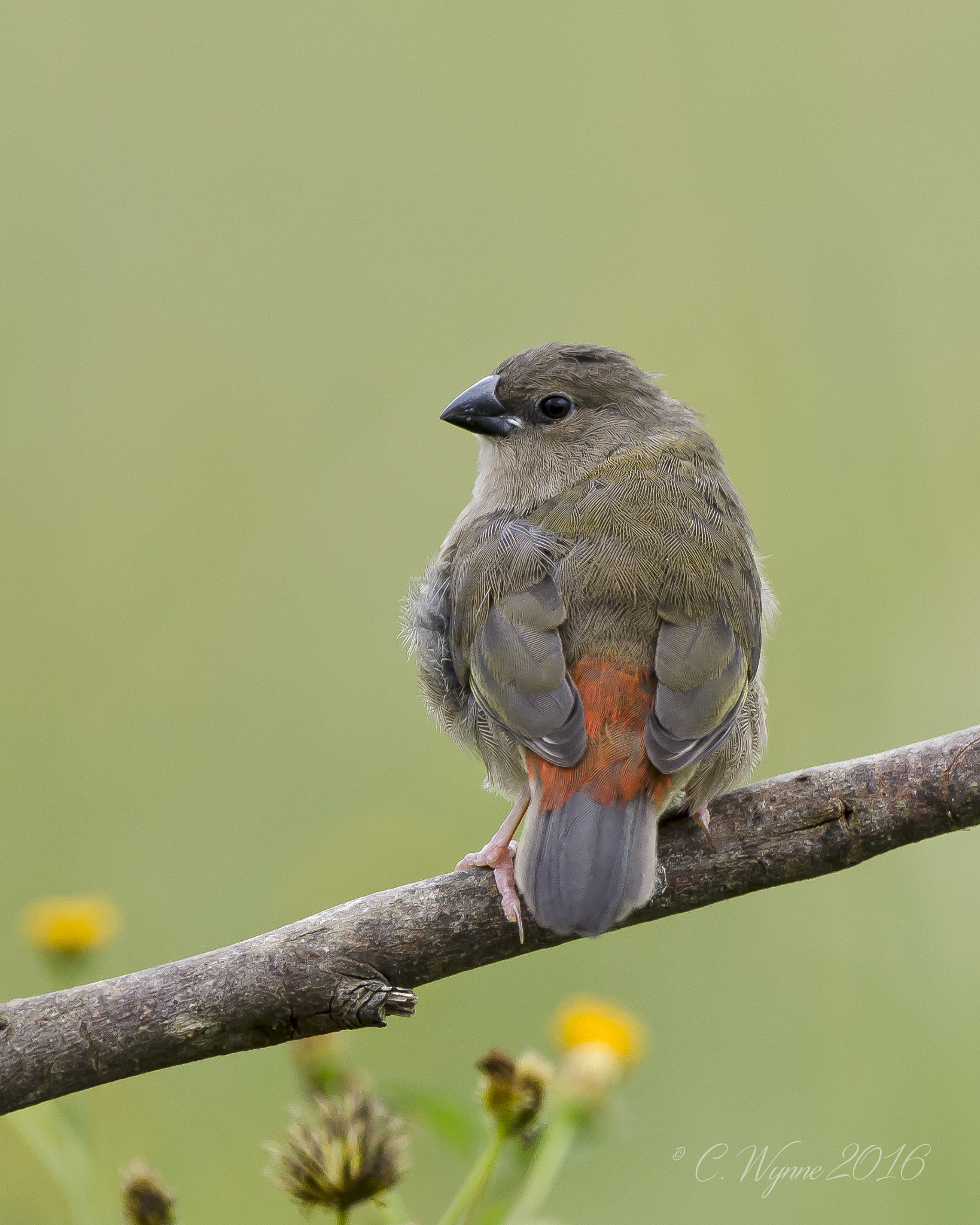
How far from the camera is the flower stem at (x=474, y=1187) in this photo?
1.80 m

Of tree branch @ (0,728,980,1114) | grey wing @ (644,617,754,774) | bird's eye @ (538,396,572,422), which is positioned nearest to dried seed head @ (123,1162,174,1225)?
tree branch @ (0,728,980,1114)

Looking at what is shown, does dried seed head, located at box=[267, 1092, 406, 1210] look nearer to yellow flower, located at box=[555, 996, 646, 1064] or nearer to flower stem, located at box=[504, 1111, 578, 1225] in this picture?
flower stem, located at box=[504, 1111, 578, 1225]

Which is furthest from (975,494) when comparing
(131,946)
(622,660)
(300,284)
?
(131,946)

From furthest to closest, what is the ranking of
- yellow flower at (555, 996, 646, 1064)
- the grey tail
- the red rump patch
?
the red rump patch, yellow flower at (555, 996, 646, 1064), the grey tail

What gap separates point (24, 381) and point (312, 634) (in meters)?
1.55

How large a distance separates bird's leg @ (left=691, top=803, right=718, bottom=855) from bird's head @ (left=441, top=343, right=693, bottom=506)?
1280 millimetres

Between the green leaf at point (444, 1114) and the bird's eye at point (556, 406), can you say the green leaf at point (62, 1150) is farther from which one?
the bird's eye at point (556, 406)

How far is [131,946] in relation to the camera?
401cm

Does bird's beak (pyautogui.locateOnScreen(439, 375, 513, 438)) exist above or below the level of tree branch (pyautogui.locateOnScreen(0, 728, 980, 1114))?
above

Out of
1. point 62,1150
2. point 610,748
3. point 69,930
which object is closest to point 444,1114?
point 62,1150

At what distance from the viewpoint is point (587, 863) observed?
87.7 inches

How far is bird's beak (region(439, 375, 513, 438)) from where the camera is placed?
3.66m

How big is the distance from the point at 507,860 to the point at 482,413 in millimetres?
1628

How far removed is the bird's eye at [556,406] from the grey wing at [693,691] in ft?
3.65
